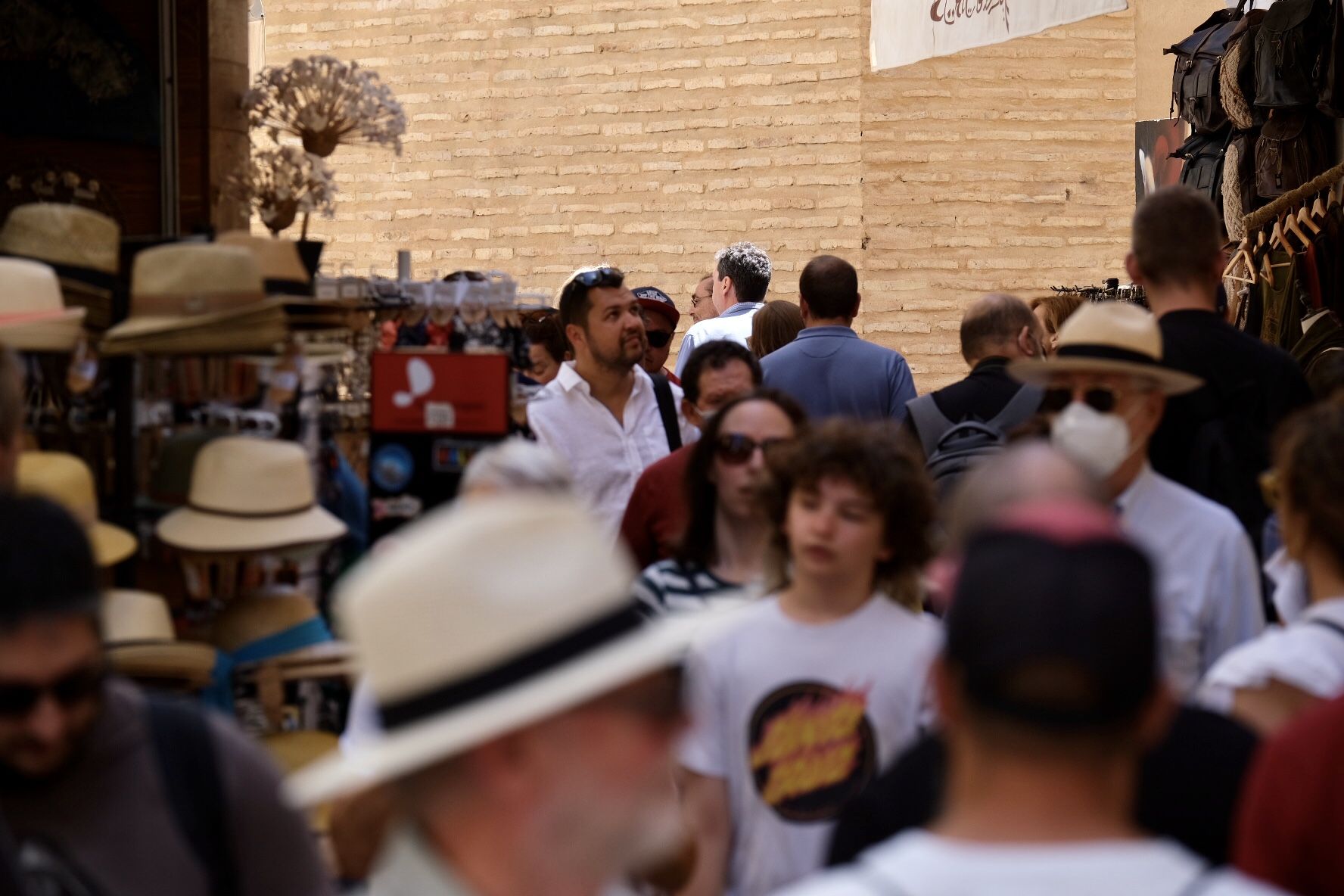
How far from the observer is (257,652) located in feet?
14.8

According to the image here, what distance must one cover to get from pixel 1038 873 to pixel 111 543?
3192 millimetres

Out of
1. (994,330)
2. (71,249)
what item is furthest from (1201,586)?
(71,249)

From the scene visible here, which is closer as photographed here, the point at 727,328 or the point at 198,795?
the point at 198,795

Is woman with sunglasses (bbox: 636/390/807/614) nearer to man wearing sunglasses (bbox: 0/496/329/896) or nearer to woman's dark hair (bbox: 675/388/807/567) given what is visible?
woman's dark hair (bbox: 675/388/807/567)

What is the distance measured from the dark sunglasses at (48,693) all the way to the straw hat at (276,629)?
6.56 feet

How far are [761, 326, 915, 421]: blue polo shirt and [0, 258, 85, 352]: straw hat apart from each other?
3.35 metres

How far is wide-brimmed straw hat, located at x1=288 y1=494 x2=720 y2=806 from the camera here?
158 centimetres

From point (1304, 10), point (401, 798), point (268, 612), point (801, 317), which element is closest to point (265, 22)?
point (801, 317)

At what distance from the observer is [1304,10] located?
25.9 ft

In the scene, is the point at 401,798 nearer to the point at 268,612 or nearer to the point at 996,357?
the point at 268,612

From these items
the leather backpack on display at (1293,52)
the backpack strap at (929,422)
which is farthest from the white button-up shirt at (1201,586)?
the leather backpack on display at (1293,52)

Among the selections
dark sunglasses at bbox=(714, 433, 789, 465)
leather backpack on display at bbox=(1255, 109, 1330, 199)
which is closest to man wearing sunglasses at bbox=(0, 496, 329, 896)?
dark sunglasses at bbox=(714, 433, 789, 465)

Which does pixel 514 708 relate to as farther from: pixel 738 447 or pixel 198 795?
pixel 738 447

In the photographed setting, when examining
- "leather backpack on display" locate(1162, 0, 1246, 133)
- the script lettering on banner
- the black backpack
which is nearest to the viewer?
the black backpack
